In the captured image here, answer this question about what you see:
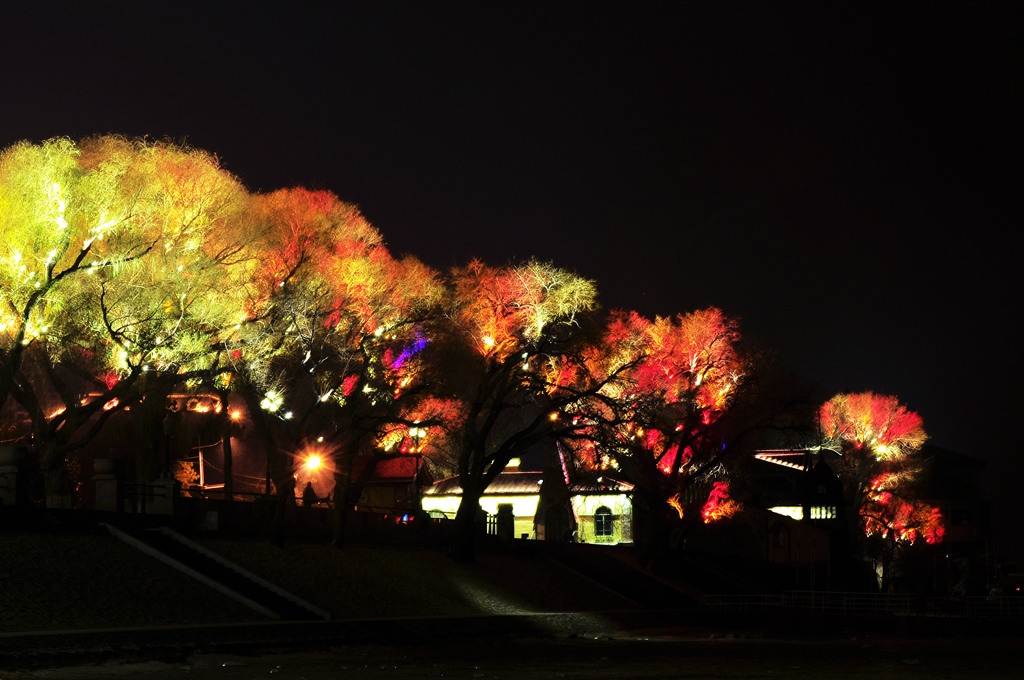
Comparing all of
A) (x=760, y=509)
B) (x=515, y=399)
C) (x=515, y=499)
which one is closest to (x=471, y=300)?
(x=515, y=399)

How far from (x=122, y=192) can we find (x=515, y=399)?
49.2 ft

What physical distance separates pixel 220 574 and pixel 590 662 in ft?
33.1

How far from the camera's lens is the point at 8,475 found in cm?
2427

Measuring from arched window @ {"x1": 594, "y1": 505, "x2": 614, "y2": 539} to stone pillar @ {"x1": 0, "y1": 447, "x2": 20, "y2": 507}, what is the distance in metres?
40.5

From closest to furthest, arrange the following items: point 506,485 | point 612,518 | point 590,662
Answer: point 590,662 → point 612,518 → point 506,485

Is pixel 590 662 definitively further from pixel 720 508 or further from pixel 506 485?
pixel 506 485

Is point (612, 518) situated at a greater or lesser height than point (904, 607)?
greater

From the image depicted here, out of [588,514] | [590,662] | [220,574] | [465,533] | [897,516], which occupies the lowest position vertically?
[897,516]

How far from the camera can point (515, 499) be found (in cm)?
6344

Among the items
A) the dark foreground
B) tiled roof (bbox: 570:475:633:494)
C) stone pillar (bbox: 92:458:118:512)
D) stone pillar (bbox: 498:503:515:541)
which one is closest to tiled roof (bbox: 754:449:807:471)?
tiled roof (bbox: 570:475:633:494)

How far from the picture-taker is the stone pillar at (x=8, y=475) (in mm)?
24062

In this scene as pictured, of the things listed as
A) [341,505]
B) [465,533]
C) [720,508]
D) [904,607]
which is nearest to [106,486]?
[341,505]

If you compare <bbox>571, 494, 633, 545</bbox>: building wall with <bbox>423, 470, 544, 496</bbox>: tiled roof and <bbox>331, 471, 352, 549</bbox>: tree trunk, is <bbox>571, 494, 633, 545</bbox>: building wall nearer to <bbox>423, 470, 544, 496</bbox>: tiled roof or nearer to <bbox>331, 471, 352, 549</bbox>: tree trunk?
<bbox>423, 470, 544, 496</bbox>: tiled roof

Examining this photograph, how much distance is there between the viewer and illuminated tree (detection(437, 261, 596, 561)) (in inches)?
1396
